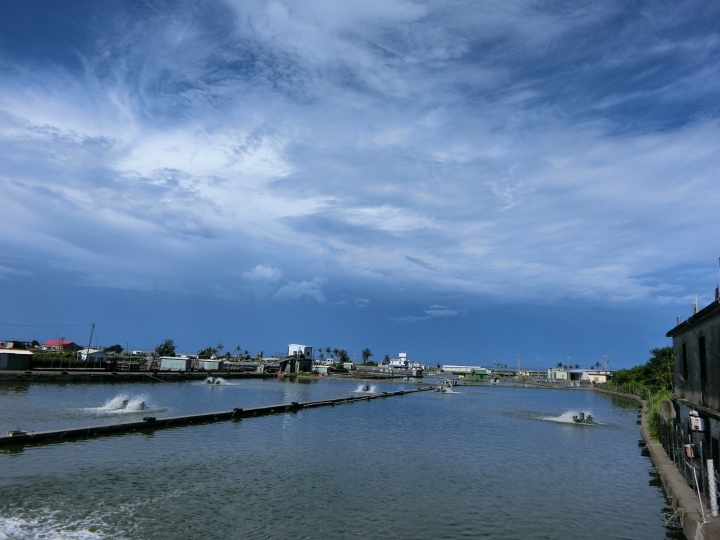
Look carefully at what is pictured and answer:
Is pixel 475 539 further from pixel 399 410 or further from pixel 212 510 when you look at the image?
pixel 399 410

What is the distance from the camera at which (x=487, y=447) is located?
28828mm

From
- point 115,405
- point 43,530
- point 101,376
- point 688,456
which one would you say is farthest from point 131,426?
point 101,376

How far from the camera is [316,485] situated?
61.0 ft

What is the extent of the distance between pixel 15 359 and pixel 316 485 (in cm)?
5600

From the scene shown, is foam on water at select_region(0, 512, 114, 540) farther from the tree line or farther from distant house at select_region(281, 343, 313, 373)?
distant house at select_region(281, 343, 313, 373)

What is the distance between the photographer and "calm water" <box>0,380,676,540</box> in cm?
1408

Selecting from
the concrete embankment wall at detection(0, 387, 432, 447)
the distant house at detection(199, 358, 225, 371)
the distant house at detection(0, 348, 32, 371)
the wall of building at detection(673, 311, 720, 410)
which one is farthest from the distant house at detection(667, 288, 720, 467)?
the distant house at detection(199, 358, 225, 371)

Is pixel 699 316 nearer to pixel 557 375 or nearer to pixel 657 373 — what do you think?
pixel 657 373

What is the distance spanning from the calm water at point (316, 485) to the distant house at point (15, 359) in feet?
102

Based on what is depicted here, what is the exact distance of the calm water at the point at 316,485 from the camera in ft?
46.2

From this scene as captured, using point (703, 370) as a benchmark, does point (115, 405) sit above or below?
below

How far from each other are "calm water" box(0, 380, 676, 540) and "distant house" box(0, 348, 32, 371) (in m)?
31.1

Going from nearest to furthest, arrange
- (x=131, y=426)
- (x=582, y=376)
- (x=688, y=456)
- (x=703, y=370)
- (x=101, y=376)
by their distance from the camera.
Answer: (x=688, y=456)
(x=703, y=370)
(x=131, y=426)
(x=101, y=376)
(x=582, y=376)

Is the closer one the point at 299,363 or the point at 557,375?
the point at 299,363
